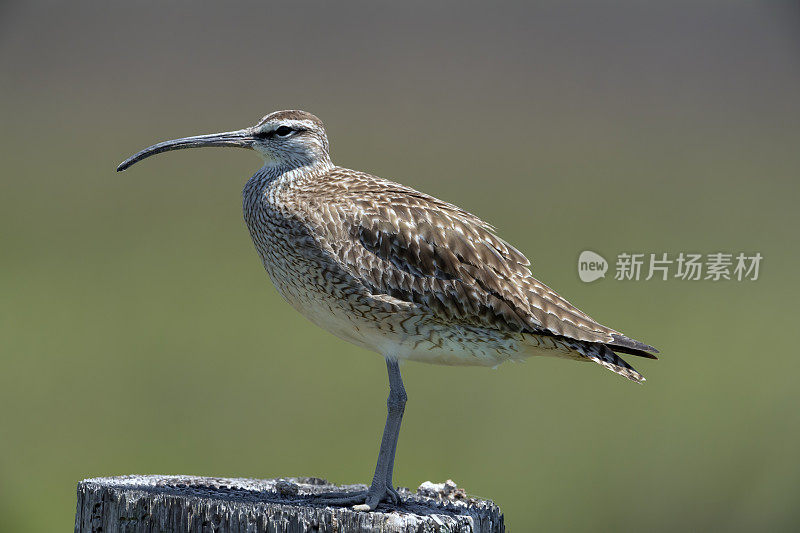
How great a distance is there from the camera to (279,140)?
599cm

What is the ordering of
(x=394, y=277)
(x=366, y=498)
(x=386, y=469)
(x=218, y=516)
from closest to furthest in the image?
Answer: (x=218, y=516)
(x=366, y=498)
(x=386, y=469)
(x=394, y=277)

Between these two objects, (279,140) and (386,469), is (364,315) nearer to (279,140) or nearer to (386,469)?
(386,469)

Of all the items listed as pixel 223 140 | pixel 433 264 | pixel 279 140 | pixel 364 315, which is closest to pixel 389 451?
pixel 364 315

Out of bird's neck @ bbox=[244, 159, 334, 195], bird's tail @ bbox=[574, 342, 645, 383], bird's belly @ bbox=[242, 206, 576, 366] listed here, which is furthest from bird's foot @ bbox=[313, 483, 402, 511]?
bird's neck @ bbox=[244, 159, 334, 195]

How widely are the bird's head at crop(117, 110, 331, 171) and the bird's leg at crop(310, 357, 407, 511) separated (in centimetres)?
140

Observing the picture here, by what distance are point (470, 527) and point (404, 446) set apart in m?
8.73

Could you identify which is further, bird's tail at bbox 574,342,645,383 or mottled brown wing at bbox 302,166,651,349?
bird's tail at bbox 574,342,645,383

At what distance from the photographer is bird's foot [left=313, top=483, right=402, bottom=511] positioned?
521 centimetres

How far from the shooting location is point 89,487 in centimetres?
456

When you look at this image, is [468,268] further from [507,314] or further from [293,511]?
[293,511]

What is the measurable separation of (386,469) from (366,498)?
0.71 feet

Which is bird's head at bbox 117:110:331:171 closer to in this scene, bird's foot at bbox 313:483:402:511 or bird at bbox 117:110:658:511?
bird at bbox 117:110:658:511

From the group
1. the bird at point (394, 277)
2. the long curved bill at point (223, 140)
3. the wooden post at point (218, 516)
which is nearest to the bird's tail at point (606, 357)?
the bird at point (394, 277)

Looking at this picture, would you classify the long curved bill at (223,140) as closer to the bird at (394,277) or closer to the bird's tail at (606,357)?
the bird at (394,277)
